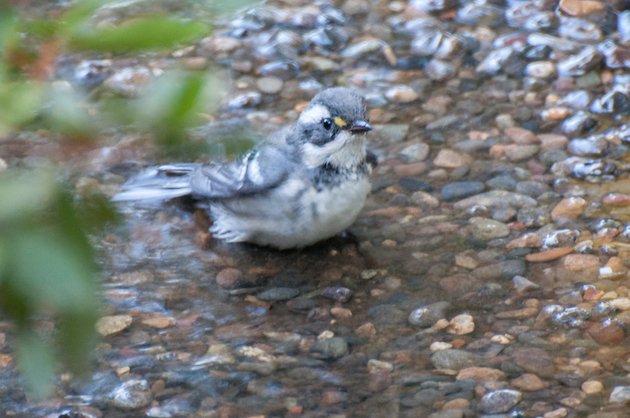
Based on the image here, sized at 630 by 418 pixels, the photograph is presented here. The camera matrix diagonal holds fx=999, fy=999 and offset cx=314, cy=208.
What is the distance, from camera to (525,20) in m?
7.33

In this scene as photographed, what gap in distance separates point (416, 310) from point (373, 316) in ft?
0.66

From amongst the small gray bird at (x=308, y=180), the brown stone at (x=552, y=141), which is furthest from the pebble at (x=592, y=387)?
the brown stone at (x=552, y=141)

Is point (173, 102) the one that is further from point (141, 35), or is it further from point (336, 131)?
point (336, 131)

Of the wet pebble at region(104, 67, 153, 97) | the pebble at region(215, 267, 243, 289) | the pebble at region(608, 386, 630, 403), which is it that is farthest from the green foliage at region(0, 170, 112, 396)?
the pebble at region(215, 267, 243, 289)

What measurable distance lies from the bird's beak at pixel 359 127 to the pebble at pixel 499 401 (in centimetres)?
151

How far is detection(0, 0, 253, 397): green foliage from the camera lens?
3.72 feet

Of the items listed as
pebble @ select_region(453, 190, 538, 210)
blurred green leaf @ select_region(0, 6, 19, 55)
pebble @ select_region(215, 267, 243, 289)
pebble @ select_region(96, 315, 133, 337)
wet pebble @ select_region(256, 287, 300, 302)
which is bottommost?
wet pebble @ select_region(256, 287, 300, 302)

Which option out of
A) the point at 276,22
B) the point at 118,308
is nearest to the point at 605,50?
the point at 276,22

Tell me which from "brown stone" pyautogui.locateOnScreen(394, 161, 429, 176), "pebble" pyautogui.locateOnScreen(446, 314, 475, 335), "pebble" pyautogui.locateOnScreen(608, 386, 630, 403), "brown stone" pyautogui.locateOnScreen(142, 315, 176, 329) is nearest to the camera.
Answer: "pebble" pyautogui.locateOnScreen(608, 386, 630, 403)

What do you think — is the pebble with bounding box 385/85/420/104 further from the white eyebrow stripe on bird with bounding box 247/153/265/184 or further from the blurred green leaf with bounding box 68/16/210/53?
the blurred green leaf with bounding box 68/16/210/53

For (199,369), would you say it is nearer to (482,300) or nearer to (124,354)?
(124,354)

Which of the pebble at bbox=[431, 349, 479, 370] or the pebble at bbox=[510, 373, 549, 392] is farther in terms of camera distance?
the pebble at bbox=[431, 349, 479, 370]

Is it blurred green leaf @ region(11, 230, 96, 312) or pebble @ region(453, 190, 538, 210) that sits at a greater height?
blurred green leaf @ region(11, 230, 96, 312)

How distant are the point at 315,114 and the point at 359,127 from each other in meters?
0.27
